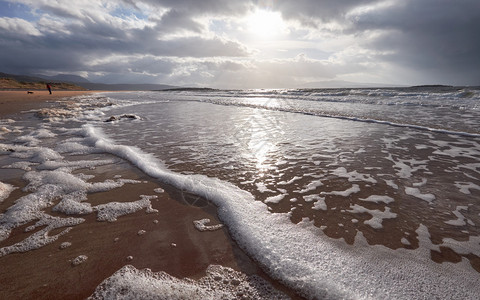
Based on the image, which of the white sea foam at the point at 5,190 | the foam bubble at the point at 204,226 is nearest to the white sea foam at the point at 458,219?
the foam bubble at the point at 204,226

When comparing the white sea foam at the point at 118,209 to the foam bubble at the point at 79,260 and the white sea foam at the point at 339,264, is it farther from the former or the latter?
the white sea foam at the point at 339,264

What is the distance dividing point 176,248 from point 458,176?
516 cm

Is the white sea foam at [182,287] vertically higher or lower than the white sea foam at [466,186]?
lower

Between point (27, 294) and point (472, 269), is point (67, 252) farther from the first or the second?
point (472, 269)

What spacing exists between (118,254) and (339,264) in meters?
2.28

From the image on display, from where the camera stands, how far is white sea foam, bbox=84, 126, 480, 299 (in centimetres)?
200

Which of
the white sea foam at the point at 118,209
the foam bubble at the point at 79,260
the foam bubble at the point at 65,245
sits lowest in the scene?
the foam bubble at the point at 79,260

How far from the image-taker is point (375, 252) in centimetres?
241

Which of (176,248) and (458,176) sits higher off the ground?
(458,176)

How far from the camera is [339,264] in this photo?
2.28 meters

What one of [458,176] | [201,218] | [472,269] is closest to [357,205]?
[472,269]

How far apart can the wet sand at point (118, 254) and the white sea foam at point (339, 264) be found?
185 mm

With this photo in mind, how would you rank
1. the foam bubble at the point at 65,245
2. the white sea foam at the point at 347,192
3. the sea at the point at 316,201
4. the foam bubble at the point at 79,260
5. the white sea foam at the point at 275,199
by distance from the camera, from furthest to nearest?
the white sea foam at the point at 347,192, the white sea foam at the point at 275,199, the foam bubble at the point at 65,245, the foam bubble at the point at 79,260, the sea at the point at 316,201

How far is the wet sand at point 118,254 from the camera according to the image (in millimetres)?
2055
